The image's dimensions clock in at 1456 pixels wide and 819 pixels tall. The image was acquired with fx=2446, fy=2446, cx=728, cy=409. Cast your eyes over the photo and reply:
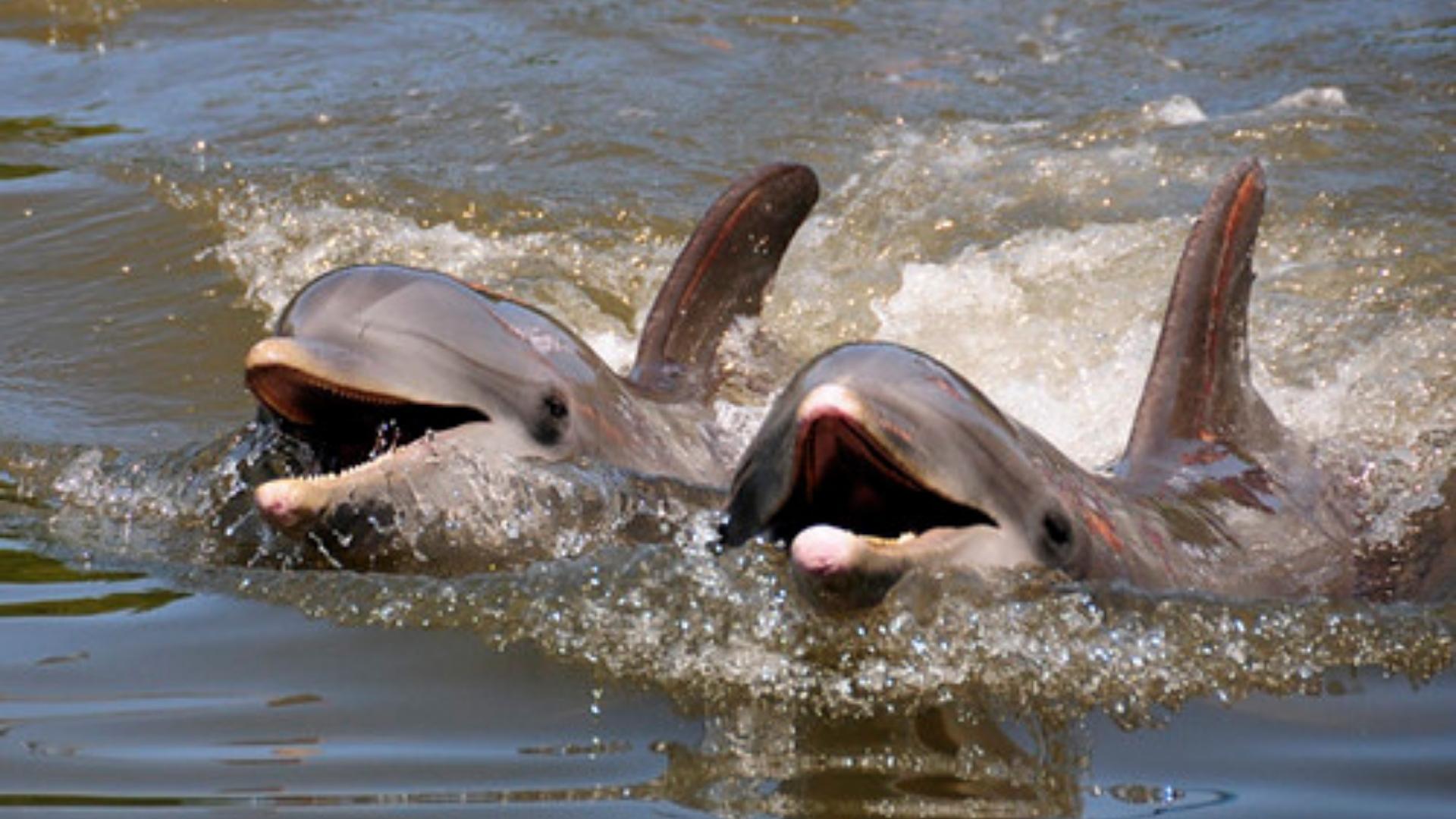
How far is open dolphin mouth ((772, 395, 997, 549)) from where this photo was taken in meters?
5.01

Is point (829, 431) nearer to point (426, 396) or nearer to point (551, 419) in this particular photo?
point (426, 396)

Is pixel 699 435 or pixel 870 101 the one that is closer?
pixel 699 435

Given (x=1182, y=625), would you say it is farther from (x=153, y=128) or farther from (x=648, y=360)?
(x=153, y=128)

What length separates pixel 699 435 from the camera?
770 centimetres

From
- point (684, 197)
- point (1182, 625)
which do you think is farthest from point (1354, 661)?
point (684, 197)

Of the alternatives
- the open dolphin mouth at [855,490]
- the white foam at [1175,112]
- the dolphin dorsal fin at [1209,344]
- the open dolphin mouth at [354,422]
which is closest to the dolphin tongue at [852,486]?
the open dolphin mouth at [855,490]

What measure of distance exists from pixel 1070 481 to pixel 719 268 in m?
2.87

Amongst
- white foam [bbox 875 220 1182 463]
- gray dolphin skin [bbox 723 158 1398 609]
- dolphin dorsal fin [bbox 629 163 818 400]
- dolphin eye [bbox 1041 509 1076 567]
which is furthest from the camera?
white foam [bbox 875 220 1182 463]

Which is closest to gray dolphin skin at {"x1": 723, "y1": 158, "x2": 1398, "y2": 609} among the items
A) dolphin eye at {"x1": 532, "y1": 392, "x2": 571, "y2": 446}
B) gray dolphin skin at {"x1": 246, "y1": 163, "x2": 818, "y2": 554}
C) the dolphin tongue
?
the dolphin tongue

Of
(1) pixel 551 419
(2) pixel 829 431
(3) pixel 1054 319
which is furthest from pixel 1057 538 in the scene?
(3) pixel 1054 319

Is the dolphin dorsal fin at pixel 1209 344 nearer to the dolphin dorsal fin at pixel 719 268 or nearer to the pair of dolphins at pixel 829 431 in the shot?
the pair of dolphins at pixel 829 431

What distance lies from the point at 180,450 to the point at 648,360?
1598 millimetres

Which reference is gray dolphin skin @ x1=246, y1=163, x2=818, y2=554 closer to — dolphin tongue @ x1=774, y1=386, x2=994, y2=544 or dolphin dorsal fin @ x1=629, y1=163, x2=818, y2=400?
dolphin dorsal fin @ x1=629, y1=163, x2=818, y2=400

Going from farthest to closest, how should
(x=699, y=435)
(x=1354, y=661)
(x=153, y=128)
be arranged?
(x=153, y=128) → (x=699, y=435) → (x=1354, y=661)
